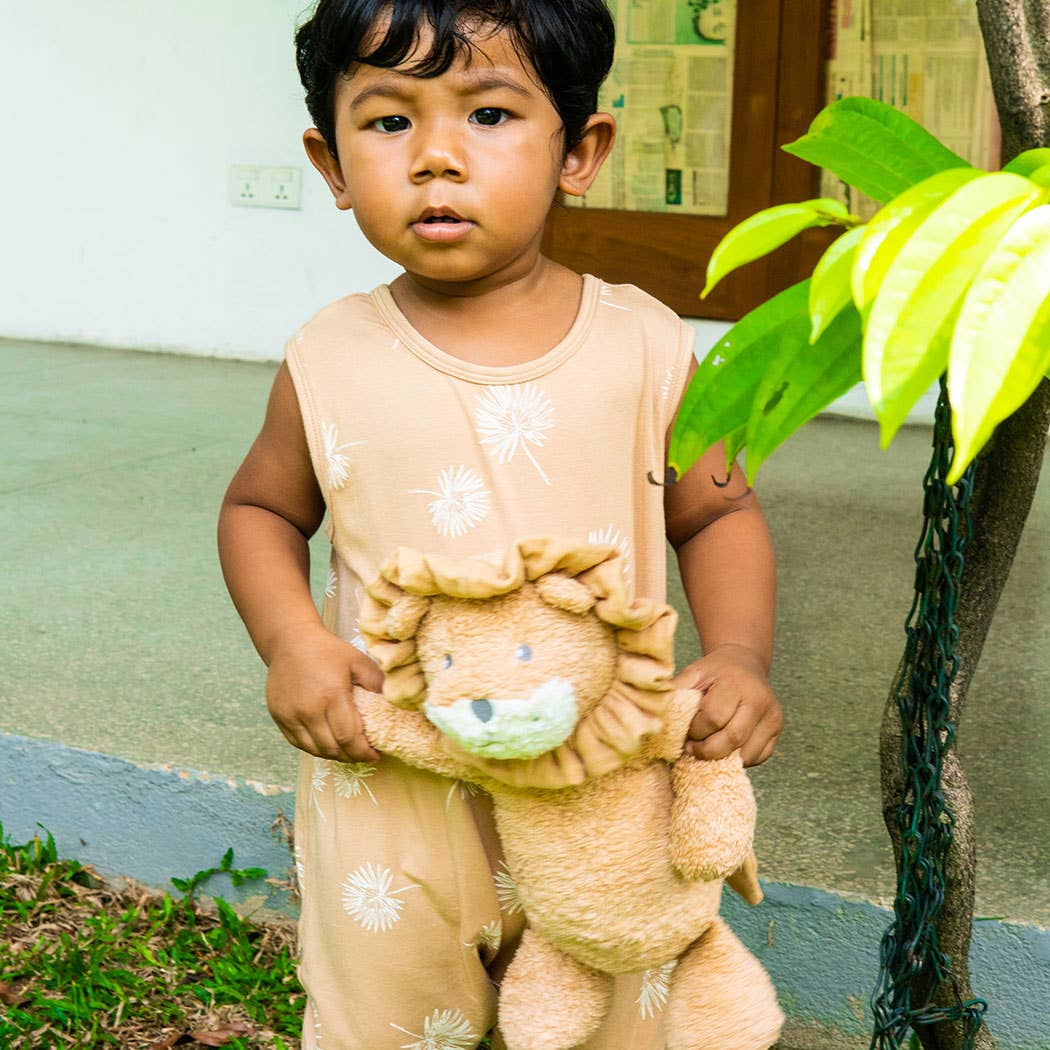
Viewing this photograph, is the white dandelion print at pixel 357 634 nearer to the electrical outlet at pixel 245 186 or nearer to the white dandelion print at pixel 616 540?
the white dandelion print at pixel 616 540

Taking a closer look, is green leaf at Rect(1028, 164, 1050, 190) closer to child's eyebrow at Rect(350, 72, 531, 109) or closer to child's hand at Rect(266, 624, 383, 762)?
child's eyebrow at Rect(350, 72, 531, 109)

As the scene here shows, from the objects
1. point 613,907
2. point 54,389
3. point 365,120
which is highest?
point 365,120

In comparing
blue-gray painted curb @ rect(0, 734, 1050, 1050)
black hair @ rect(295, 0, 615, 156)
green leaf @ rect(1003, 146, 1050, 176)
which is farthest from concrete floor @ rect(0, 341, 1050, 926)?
green leaf @ rect(1003, 146, 1050, 176)

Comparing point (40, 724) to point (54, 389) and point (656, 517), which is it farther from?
point (54, 389)

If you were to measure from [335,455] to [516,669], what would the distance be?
355mm

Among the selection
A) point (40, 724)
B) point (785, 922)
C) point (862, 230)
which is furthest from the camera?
point (40, 724)

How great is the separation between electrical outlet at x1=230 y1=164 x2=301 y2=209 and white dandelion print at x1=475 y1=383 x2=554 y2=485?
5.42m

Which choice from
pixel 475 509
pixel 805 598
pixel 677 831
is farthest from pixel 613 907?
pixel 805 598

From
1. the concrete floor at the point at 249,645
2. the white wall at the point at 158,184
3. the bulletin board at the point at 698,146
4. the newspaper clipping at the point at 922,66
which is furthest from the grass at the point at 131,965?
the white wall at the point at 158,184

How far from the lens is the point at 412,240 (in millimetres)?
1407

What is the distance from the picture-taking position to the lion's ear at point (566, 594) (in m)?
1.24

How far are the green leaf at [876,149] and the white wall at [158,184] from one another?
5.36 meters

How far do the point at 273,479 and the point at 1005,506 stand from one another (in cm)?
77

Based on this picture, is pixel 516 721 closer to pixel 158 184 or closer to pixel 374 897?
pixel 374 897
